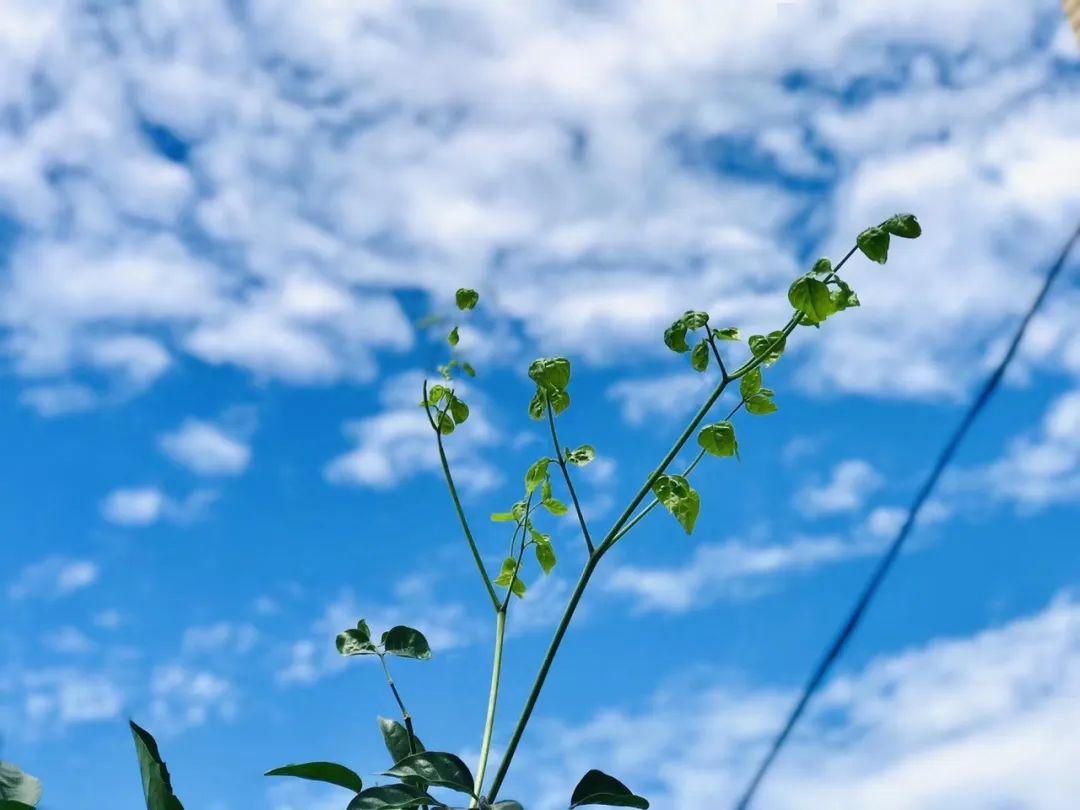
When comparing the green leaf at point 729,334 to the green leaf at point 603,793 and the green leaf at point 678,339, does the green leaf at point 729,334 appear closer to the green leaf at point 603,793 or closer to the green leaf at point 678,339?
the green leaf at point 678,339

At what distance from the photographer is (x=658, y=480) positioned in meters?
0.83

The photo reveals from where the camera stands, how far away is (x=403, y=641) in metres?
0.83

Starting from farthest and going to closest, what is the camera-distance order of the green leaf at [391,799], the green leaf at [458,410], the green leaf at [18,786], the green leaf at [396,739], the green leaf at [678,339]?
the green leaf at [458,410] < the green leaf at [678,339] < the green leaf at [396,739] < the green leaf at [391,799] < the green leaf at [18,786]

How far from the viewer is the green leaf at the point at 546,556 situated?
980 millimetres

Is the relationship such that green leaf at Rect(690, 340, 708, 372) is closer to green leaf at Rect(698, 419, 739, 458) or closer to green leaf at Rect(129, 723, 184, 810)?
green leaf at Rect(698, 419, 739, 458)

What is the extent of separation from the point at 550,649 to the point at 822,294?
37cm

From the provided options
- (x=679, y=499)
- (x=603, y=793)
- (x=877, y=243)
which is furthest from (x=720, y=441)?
(x=603, y=793)

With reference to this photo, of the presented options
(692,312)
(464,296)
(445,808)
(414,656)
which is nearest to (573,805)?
(445,808)

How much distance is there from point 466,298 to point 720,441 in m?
0.34

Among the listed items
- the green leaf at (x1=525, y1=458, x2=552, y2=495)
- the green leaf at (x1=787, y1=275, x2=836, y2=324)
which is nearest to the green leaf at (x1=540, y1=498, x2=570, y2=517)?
the green leaf at (x1=525, y1=458, x2=552, y2=495)

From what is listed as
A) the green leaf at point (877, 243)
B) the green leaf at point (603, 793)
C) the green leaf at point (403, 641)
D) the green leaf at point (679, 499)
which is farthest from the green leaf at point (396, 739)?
the green leaf at point (877, 243)

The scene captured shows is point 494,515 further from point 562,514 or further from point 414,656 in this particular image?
point 414,656

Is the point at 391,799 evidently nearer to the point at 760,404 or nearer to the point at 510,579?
the point at 510,579

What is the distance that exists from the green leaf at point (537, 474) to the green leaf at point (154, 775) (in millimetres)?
491
